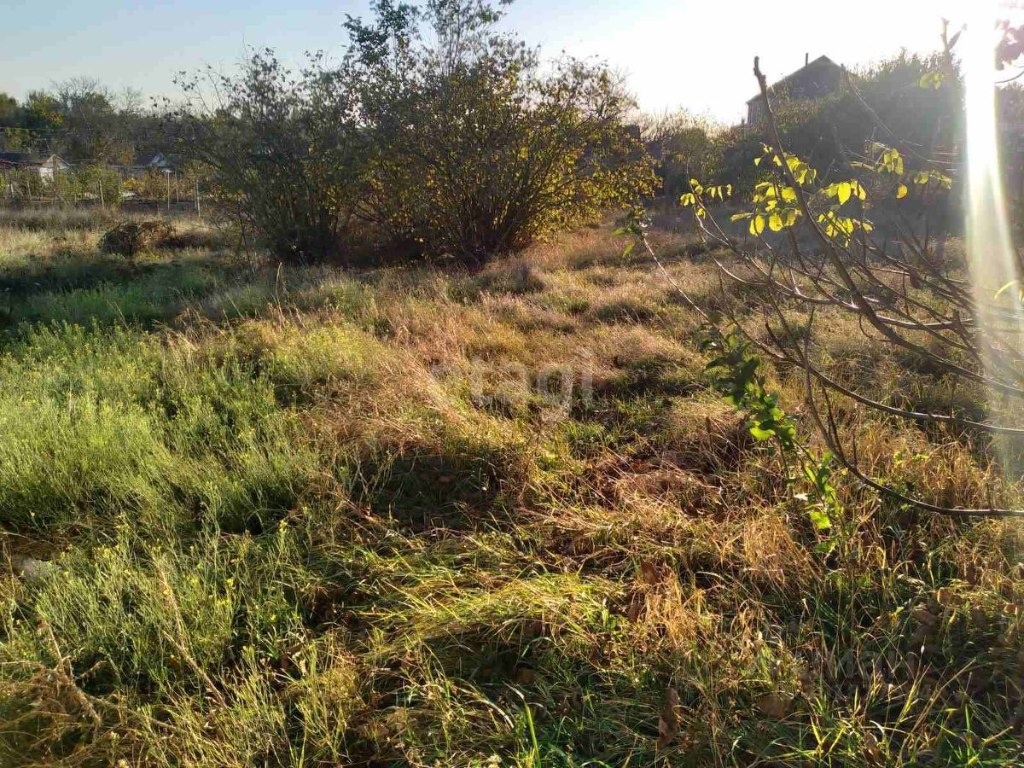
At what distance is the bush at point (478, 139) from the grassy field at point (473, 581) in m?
6.72

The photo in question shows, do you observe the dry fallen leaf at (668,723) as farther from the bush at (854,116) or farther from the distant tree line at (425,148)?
the bush at (854,116)

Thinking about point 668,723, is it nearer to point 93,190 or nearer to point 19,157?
point 93,190

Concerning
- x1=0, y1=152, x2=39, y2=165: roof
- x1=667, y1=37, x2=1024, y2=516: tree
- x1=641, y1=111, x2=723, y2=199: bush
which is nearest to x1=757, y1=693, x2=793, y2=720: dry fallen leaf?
x1=667, y1=37, x2=1024, y2=516: tree

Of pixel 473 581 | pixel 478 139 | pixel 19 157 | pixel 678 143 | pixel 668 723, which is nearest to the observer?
pixel 668 723

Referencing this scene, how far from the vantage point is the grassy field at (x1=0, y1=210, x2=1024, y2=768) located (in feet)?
5.49

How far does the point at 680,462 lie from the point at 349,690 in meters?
1.87

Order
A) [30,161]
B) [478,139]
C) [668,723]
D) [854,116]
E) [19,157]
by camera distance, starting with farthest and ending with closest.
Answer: [19,157]
[30,161]
[854,116]
[478,139]
[668,723]

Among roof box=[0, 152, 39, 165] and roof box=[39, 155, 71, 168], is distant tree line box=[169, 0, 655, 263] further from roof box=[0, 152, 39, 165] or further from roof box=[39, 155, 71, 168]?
roof box=[0, 152, 39, 165]

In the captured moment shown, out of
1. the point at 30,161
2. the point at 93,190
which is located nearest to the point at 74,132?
the point at 30,161

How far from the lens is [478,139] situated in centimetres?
995

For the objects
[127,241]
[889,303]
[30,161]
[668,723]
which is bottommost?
[668,723]

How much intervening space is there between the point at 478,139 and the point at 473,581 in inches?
353

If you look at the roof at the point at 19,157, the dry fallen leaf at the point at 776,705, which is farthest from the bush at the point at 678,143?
the roof at the point at 19,157

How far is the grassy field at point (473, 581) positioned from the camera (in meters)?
1.67
